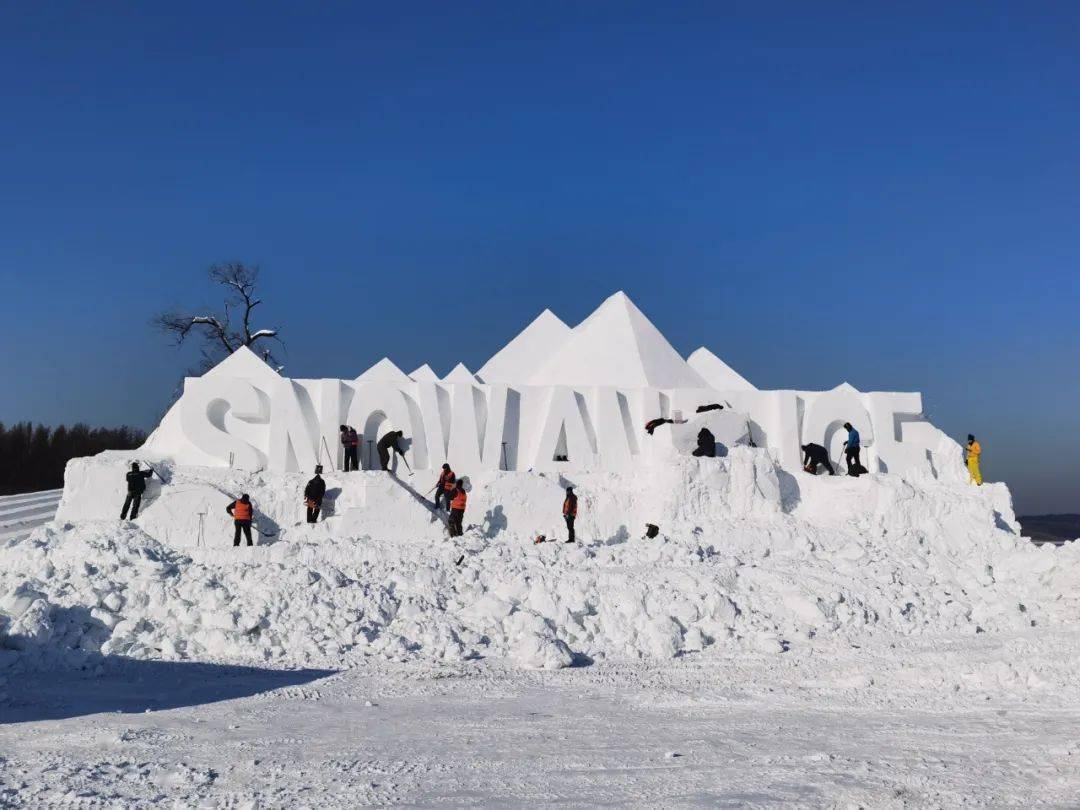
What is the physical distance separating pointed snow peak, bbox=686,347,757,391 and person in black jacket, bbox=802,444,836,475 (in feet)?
19.5

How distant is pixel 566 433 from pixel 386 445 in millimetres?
3689

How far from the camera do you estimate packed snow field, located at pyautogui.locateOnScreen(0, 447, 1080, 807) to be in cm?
648

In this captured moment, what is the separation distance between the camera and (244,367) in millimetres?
18500

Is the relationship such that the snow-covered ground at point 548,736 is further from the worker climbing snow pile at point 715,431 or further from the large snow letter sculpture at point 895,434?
the large snow letter sculpture at point 895,434

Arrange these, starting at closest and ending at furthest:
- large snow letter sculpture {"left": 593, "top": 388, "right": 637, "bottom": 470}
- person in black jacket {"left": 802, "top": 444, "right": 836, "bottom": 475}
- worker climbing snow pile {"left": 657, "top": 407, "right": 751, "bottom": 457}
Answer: worker climbing snow pile {"left": 657, "top": 407, "right": 751, "bottom": 457}, large snow letter sculpture {"left": 593, "top": 388, "right": 637, "bottom": 470}, person in black jacket {"left": 802, "top": 444, "right": 836, "bottom": 475}

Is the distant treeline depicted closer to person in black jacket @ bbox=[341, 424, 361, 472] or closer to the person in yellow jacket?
person in black jacket @ bbox=[341, 424, 361, 472]

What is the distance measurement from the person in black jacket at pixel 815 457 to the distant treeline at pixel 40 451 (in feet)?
80.0

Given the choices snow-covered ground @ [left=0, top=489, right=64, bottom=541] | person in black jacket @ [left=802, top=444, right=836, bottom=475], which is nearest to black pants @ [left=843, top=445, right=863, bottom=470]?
person in black jacket @ [left=802, top=444, right=836, bottom=475]

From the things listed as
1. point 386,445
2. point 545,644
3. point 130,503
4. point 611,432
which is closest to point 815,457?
point 611,432

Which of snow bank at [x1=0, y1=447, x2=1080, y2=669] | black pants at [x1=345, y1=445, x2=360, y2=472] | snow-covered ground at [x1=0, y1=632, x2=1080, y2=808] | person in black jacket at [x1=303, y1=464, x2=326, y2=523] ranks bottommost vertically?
snow-covered ground at [x1=0, y1=632, x2=1080, y2=808]

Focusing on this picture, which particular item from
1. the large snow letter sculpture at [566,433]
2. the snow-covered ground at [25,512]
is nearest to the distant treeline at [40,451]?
the snow-covered ground at [25,512]

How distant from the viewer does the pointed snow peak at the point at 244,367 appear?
18.3m

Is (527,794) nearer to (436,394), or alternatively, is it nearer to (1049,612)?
(1049,612)

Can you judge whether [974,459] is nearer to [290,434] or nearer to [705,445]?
[705,445]
